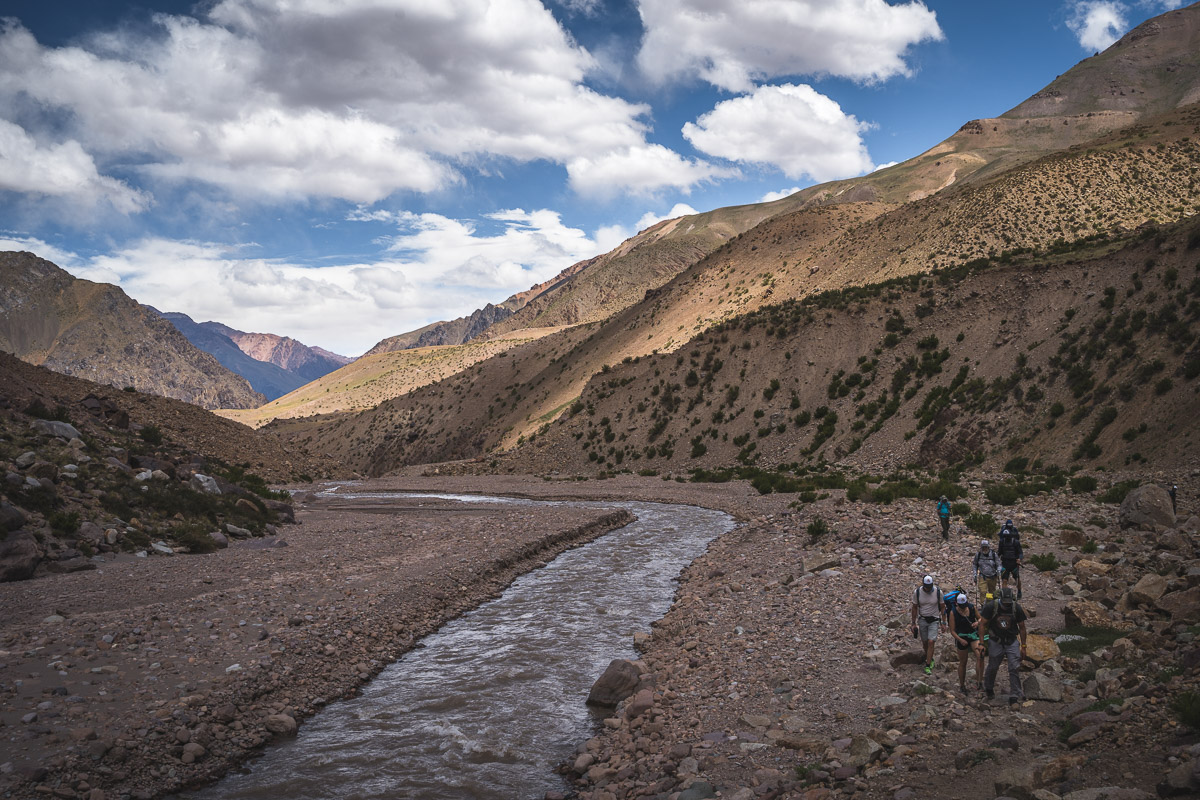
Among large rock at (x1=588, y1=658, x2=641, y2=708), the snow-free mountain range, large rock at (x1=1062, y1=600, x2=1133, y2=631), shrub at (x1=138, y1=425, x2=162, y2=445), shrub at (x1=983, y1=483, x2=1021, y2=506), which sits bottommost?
large rock at (x1=588, y1=658, x2=641, y2=708)

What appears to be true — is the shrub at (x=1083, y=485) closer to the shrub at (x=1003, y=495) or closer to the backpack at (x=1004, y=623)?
the shrub at (x=1003, y=495)

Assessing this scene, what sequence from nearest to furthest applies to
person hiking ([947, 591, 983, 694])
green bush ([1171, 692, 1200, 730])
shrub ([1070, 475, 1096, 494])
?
green bush ([1171, 692, 1200, 730]), person hiking ([947, 591, 983, 694]), shrub ([1070, 475, 1096, 494])

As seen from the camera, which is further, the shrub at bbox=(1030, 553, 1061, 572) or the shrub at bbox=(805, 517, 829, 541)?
the shrub at bbox=(805, 517, 829, 541)

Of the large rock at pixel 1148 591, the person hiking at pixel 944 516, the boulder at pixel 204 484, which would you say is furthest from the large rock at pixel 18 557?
the person hiking at pixel 944 516

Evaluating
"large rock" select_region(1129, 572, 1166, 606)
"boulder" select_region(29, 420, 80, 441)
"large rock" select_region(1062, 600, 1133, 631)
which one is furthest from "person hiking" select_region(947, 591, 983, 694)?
"boulder" select_region(29, 420, 80, 441)

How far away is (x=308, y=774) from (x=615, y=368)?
62865 mm

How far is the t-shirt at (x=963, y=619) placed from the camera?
10.1m

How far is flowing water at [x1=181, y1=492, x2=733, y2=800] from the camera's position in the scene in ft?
31.5

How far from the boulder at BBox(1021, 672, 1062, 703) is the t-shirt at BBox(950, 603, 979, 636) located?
3.17 feet

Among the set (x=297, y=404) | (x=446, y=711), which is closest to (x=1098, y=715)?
(x=446, y=711)

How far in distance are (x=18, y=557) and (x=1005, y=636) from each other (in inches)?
825

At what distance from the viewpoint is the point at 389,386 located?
161m

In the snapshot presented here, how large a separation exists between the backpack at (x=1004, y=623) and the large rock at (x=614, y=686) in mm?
6182

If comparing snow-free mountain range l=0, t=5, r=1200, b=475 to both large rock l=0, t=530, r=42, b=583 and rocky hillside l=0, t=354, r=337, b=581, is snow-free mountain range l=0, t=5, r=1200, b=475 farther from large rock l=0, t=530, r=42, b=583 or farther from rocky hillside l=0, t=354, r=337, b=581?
large rock l=0, t=530, r=42, b=583
